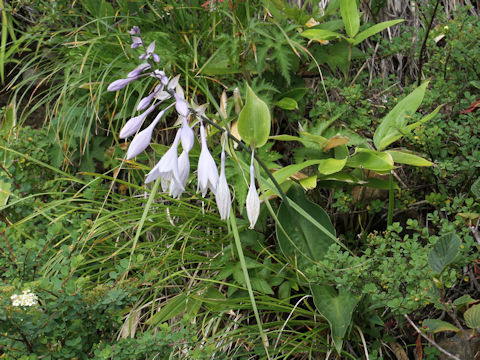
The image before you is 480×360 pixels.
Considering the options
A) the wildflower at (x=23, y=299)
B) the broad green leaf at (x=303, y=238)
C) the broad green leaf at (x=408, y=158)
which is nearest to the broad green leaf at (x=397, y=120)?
the broad green leaf at (x=408, y=158)

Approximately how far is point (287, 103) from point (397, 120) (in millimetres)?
460

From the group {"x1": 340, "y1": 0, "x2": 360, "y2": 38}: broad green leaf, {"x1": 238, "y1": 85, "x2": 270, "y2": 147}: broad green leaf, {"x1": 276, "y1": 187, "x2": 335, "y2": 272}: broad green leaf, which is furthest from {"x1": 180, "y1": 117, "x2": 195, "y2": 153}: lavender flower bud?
{"x1": 340, "y1": 0, "x2": 360, "y2": 38}: broad green leaf

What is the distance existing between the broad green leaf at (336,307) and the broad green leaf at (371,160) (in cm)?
41

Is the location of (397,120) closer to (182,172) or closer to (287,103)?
(287,103)

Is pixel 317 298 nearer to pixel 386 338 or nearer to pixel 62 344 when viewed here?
pixel 386 338

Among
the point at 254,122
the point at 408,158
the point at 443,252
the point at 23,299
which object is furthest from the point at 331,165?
the point at 23,299

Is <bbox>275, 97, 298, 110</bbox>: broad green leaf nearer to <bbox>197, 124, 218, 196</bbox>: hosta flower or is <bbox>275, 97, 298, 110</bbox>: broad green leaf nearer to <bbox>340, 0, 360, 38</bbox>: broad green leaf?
<bbox>340, 0, 360, 38</bbox>: broad green leaf

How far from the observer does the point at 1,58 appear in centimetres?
267

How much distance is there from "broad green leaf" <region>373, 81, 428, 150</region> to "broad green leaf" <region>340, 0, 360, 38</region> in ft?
1.37

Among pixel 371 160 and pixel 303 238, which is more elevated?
pixel 371 160

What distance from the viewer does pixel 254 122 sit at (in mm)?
1481

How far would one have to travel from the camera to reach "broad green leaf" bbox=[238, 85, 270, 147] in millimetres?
1463

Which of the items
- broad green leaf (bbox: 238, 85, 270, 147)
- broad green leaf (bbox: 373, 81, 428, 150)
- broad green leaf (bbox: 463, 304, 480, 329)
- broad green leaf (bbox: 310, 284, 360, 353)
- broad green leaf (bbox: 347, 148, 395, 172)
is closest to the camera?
broad green leaf (bbox: 463, 304, 480, 329)

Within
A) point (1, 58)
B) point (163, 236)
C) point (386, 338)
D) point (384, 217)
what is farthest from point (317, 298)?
point (1, 58)
